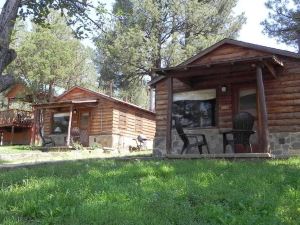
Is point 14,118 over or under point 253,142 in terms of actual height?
over

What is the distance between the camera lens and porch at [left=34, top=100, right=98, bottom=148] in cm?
2388

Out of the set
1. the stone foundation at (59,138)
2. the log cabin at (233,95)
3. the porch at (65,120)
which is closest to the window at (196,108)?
the log cabin at (233,95)

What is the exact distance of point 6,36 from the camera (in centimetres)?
677

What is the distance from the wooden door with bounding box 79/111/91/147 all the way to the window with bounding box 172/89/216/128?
34.2 feet

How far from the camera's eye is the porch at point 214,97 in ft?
39.7

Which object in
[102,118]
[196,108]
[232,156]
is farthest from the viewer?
[102,118]

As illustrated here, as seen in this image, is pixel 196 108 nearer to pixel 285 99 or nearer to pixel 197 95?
pixel 197 95

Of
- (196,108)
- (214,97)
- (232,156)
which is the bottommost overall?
(232,156)

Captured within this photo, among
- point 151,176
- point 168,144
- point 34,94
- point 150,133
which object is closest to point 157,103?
point 168,144

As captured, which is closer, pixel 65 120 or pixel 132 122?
pixel 65 120

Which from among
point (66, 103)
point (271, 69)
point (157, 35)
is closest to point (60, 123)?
point (66, 103)

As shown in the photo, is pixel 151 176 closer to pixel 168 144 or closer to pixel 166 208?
pixel 166 208

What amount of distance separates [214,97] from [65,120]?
13149mm

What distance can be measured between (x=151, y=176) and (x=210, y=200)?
1743 mm
